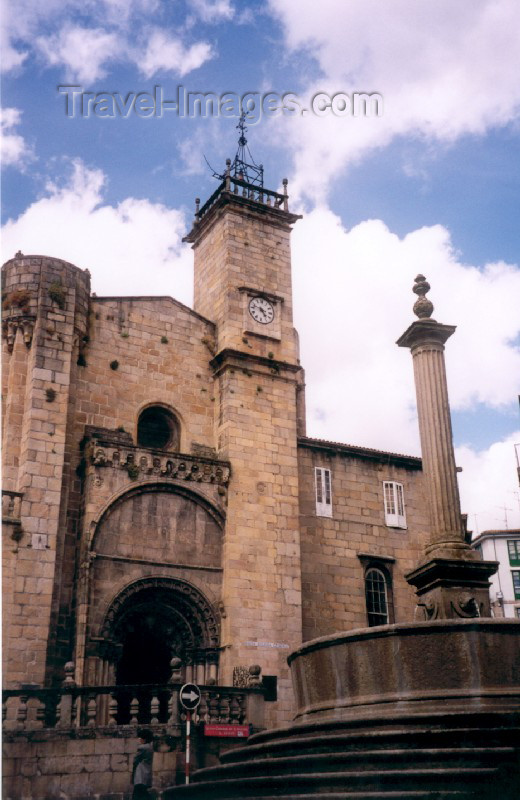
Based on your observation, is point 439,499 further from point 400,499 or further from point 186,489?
point 400,499

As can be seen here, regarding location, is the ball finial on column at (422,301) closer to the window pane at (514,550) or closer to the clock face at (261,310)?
the clock face at (261,310)

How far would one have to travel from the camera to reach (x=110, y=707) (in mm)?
16156

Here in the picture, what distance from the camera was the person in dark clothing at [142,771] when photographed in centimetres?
1399

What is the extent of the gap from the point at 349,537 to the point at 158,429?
6287 millimetres

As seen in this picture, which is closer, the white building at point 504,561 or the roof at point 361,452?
the roof at point 361,452

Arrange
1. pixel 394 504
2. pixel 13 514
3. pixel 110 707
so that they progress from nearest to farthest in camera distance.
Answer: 1. pixel 110 707
2. pixel 13 514
3. pixel 394 504

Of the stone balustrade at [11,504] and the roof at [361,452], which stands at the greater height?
the roof at [361,452]

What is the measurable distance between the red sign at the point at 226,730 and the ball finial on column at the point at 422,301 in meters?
8.38

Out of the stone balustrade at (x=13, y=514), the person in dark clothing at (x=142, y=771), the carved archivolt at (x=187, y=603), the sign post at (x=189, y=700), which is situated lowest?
the person in dark clothing at (x=142, y=771)

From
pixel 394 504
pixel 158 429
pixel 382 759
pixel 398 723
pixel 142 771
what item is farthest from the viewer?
pixel 394 504

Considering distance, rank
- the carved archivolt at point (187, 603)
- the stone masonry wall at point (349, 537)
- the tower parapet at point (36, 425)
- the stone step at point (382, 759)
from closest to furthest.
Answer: the stone step at point (382, 759)
the tower parapet at point (36, 425)
the carved archivolt at point (187, 603)
the stone masonry wall at point (349, 537)

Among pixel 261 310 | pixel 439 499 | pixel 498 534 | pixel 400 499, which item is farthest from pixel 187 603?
pixel 498 534

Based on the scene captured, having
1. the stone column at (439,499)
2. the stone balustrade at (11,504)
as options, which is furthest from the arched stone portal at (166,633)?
the stone column at (439,499)

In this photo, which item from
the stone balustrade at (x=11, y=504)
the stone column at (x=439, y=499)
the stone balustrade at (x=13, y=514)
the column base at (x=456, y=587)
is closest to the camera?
the column base at (x=456, y=587)
